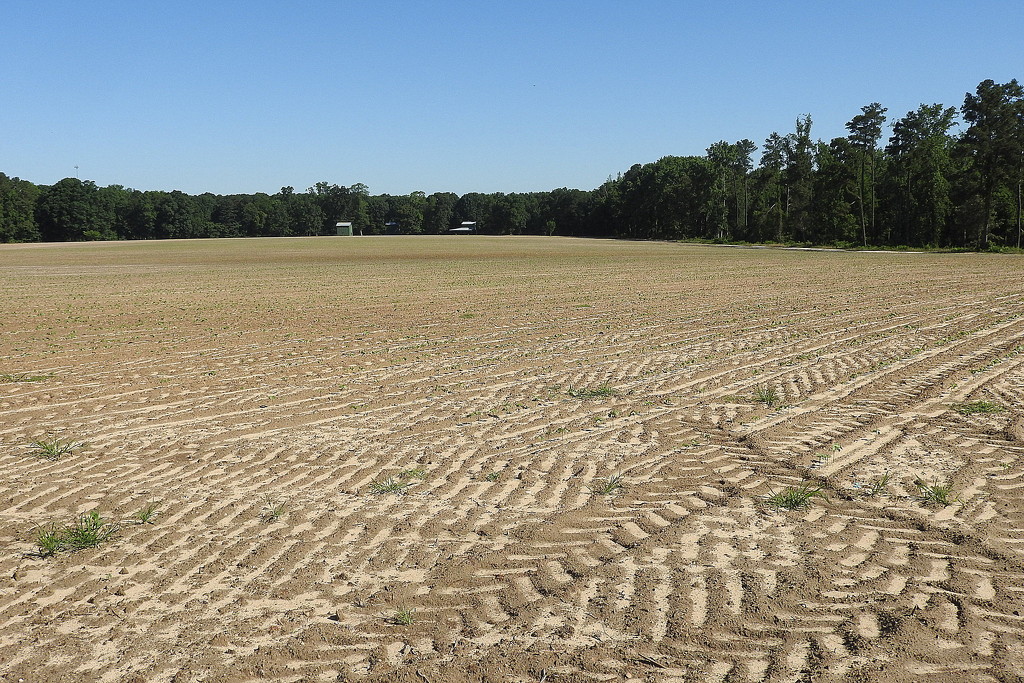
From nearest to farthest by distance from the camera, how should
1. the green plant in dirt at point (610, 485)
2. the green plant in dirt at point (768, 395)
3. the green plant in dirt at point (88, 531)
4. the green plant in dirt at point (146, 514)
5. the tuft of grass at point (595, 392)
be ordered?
the green plant in dirt at point (88, 531)
the green plant in dirt at point (146, 514)
the green plant in dirt at point (610, 485)
the green plant in dirt at point (768, 395)
the tuft of grass at point (595, 392)

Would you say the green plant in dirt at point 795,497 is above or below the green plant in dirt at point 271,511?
above

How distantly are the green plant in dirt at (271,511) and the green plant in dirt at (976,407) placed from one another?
24.7 feet

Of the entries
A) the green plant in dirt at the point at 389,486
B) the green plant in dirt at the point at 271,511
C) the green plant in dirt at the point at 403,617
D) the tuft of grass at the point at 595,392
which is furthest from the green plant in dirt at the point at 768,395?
the green plant in dirt at the point at 403,617

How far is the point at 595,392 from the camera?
10.4 metres

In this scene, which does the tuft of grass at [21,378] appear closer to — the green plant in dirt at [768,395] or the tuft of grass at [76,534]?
the tuft of grass at [76,534]

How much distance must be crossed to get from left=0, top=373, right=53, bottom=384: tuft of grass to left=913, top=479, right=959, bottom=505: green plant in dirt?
37.8 feet

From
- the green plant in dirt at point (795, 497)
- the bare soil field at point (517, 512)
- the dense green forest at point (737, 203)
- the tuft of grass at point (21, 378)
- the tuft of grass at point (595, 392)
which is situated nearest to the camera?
the bare soil field at point (517, 512)

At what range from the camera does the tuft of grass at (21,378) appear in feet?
38.2

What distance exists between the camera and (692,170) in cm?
12200

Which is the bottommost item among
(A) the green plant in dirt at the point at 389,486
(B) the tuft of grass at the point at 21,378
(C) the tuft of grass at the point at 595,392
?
(A) the green plant in dirt at the point at 389,486

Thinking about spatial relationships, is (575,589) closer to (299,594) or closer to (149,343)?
(299,594)

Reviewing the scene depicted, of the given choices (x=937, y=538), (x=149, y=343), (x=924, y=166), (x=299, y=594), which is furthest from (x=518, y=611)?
(x=924, y=166)

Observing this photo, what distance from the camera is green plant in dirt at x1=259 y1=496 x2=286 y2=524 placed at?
19.9ft

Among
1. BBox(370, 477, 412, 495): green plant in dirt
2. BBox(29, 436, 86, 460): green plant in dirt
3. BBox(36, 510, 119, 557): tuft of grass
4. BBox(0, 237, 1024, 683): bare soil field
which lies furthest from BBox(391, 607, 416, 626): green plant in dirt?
BBox(29, 436, 86, 460): green plant in dirt
